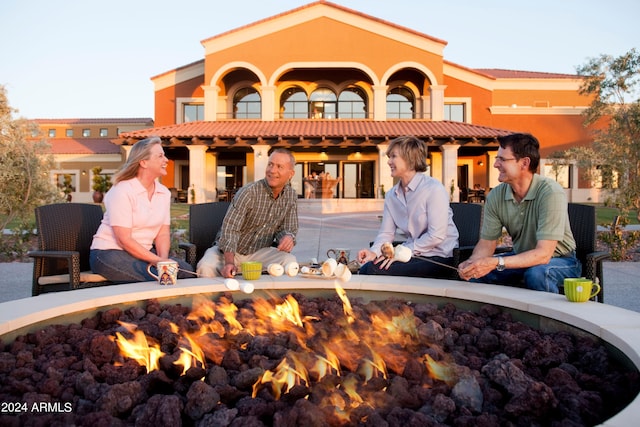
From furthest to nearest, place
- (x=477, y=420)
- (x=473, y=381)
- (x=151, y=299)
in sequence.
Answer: (x=151, y=299), (x=473, y=381), (x=477, y=420)

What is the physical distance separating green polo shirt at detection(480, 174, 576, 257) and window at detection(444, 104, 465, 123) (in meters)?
22.9

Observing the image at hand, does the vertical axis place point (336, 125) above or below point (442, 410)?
above

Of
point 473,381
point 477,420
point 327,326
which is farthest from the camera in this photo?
point 327,326

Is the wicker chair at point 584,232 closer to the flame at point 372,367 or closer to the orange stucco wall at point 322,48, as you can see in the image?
the flame at point 372,367

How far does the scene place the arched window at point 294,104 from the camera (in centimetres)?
2444

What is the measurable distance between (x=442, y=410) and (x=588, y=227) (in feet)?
8.11

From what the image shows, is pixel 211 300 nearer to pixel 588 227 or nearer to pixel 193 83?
pixel 588 227

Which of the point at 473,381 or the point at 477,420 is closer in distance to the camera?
the point at 477,420

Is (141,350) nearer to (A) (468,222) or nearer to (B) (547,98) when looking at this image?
(A) (468,222)

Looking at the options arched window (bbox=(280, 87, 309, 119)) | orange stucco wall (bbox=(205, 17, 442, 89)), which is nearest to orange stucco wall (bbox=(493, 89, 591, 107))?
orange stucco wall (bbox=(205, 17, 442, 89))

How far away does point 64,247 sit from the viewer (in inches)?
141

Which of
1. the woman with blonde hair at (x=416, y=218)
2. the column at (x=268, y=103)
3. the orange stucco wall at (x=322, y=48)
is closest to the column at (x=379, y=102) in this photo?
the orange stucco wall at (x=322, y=48)

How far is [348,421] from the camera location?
4.45ft

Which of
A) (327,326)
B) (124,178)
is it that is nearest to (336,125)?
(124,178)
